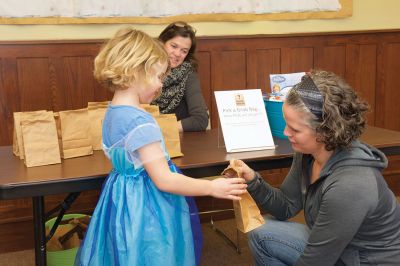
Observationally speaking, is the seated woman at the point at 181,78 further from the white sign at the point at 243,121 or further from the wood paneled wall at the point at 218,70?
the white sign at the point at 243,121

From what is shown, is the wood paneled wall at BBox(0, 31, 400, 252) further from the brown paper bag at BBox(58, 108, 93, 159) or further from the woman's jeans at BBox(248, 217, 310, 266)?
the woman's jeans at BBox(248, 217, 310, 266)

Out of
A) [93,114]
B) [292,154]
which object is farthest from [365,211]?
[93,114]

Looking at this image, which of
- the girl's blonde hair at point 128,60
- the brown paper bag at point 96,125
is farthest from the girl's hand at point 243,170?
the brown paper bag at point 96,125

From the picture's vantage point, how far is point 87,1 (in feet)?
9.55

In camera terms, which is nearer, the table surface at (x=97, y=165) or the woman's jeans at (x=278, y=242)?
the table surface at (x=97, y=165)

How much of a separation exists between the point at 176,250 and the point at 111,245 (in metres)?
0.21

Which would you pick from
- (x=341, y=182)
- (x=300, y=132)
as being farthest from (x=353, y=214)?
(x=300, y=132)

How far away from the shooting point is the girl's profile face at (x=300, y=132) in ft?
5.26

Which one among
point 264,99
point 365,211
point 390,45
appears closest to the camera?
point 365,211

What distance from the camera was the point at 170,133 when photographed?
6.58 feet

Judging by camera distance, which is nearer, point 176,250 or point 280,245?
point 176,250

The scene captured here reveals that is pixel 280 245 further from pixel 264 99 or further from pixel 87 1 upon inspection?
pixel 87 1

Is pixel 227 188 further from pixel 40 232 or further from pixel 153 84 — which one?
pixel 40 232

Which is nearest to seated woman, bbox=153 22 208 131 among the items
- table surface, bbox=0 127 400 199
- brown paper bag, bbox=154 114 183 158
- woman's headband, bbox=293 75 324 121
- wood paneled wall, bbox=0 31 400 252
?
wood paneled wall, bbox=0 31 400 252
